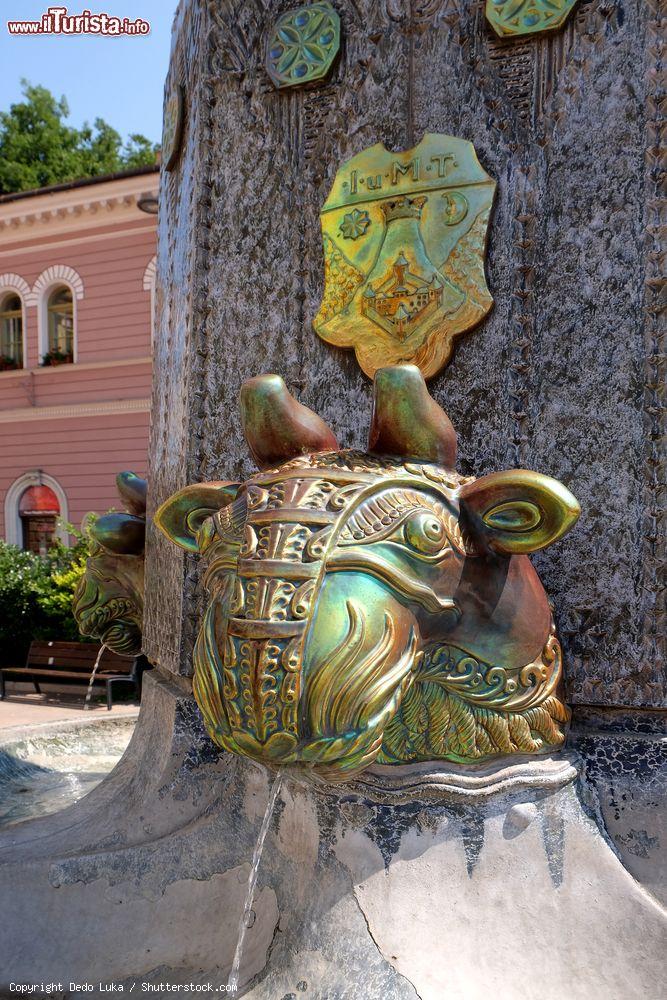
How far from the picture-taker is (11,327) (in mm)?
20266

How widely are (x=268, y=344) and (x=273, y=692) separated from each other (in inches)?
54.6

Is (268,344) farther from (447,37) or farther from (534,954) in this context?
(534,954)

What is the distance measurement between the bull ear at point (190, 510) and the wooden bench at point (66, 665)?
336 inches

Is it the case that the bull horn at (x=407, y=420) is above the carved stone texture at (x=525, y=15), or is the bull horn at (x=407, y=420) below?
below

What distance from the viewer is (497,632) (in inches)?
80.8

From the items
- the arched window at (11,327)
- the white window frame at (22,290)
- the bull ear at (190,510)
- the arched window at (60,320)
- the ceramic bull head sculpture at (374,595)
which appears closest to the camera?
the ceramic bull head sculpture at (374,595)

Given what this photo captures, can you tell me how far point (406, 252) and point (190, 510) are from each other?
951mm

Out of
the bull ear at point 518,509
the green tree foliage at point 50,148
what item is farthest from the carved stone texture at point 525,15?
the green tree foliage at point 50,148

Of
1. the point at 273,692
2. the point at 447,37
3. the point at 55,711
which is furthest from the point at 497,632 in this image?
the point at 55,711

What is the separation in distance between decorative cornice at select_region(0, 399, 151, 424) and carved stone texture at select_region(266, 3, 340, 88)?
14.7m

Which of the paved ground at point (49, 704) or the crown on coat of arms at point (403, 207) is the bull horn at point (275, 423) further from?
the paved ground at point (49, 704)

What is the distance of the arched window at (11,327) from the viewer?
2008cm

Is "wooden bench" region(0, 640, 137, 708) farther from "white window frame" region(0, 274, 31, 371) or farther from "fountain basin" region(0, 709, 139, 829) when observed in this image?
"white window frame" region(0, 274, 31, 371)

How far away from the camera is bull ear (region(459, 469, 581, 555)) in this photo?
1.86m
